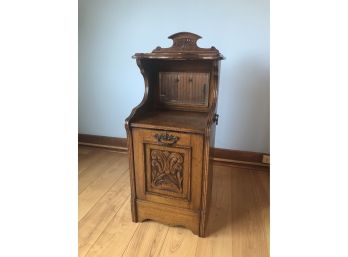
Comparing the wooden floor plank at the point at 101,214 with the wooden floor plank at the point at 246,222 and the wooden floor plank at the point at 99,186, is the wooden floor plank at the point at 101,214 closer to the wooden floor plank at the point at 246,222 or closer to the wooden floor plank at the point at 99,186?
the wooden floor plank at the point at 99,186

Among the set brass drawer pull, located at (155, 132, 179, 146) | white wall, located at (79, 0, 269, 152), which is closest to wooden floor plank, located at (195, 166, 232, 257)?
white wall, located at (79, 0, 269, 152)

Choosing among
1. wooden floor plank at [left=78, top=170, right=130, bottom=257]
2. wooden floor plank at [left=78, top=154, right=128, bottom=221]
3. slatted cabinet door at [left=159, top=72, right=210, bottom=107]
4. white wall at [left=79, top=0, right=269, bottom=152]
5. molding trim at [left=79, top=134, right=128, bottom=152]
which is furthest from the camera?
molding trim at [left=79, top=134, right=128, bottom=152]

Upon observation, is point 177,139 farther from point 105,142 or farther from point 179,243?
point 105,142

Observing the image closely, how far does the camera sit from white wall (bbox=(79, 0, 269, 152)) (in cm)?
189

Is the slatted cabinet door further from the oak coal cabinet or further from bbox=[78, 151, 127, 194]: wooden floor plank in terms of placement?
bbox=[78, 151, 127, 194]: wooden floor plank

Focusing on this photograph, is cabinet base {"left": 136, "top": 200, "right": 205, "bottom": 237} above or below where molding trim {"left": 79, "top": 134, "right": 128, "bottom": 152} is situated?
below

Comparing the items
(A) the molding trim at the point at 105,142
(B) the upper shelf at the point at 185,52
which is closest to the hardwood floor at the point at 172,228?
(A) the molding trim at the point at 105,142

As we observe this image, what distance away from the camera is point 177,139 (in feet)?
4.01

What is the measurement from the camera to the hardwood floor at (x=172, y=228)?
4.11ft

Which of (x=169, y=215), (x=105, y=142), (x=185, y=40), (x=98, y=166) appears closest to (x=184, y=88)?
(x=185, y=40)

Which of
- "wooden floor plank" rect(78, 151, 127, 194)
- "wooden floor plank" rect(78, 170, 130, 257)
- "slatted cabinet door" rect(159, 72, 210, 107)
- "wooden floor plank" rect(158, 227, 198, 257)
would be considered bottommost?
"wooden floor plank" rect(158, 227, 198, 257)

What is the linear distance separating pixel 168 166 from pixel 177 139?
176mm

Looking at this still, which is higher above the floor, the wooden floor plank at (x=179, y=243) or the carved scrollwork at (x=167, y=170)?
the carved scrollwork at (x=167, y=170)
